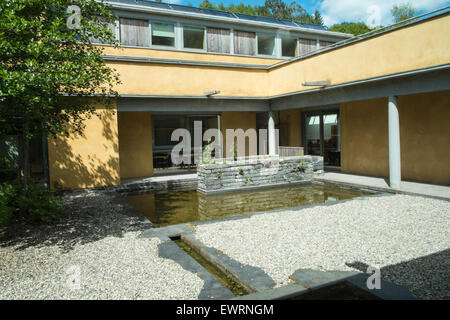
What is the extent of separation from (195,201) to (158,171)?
5.28 meters

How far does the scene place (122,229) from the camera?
6.64 m

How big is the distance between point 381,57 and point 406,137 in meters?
3.09

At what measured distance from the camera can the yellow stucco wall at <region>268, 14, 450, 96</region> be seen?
8.02 meters

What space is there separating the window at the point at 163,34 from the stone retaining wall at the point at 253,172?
20.8 ft

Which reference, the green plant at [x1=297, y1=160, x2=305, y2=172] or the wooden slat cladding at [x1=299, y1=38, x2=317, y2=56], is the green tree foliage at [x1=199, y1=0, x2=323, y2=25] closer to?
the wooden slat cladding at [x1=299, y1=38, x2=317, y2=56]

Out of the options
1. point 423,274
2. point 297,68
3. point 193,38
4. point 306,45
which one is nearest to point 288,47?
point 306,45

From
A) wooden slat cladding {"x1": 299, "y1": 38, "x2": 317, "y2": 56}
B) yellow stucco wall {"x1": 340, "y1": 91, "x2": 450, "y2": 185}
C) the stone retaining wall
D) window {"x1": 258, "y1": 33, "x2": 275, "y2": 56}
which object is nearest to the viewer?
yellow stucco wall {"x1": 340, "y1": 91, "x2": 450, "y2": 185}

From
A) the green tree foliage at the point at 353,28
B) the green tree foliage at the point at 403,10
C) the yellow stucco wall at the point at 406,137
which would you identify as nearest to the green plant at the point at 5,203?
the yellow stucco wall at the point at 406,137

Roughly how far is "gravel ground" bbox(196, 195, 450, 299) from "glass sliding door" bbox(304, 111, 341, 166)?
656cm

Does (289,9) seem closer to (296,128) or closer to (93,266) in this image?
(296,128)

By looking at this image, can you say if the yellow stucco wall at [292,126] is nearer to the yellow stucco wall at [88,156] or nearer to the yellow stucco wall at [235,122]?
the yellow stucco wall at [235,122]

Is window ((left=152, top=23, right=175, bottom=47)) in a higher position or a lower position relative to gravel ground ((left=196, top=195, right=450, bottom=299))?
higher

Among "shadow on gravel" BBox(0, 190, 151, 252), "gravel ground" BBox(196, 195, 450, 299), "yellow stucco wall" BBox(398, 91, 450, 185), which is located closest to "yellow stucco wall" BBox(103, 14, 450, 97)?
"yellow stucco wall" BBox(398, 91, 450, 185)

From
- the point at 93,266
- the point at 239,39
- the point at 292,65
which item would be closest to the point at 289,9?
the point at 239,39
